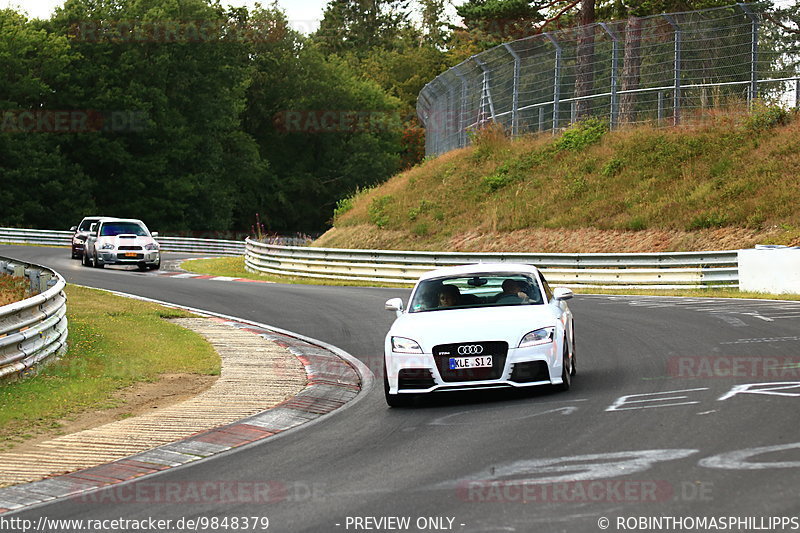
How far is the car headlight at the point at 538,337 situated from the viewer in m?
10.8

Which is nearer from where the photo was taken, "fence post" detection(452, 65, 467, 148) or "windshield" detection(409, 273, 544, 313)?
"windshield" detection(409, 273, 544, 313)

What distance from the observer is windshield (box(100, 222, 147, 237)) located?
118 feet

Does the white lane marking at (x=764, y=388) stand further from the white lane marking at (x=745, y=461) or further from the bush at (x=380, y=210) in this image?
the bush at (x=380, y=210)

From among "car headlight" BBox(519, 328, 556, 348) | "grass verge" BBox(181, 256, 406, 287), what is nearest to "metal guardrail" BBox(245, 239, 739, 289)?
"grass verge" BBox(181, 256, 406, 287)

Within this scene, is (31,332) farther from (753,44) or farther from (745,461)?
(753,44)

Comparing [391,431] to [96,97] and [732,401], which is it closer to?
[732,401]

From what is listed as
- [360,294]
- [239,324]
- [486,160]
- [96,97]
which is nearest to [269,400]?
[239,324]

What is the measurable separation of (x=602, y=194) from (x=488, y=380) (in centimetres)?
2275

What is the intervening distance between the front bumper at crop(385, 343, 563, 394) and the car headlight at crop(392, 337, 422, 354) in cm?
5

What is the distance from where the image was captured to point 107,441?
9.70 metres

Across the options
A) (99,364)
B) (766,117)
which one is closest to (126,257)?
(766,117)

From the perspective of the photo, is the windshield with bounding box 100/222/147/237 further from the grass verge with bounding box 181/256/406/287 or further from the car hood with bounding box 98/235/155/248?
the grass verge with bounding box 181/256/406/287

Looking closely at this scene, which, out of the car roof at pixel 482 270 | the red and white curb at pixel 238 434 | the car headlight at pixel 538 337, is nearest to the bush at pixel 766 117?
the red and white curb at pixel 238 434

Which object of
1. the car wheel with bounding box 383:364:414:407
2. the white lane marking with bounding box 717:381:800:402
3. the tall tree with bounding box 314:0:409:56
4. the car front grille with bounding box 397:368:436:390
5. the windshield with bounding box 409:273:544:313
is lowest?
the car wheel with bounding box 383:364:414:407
